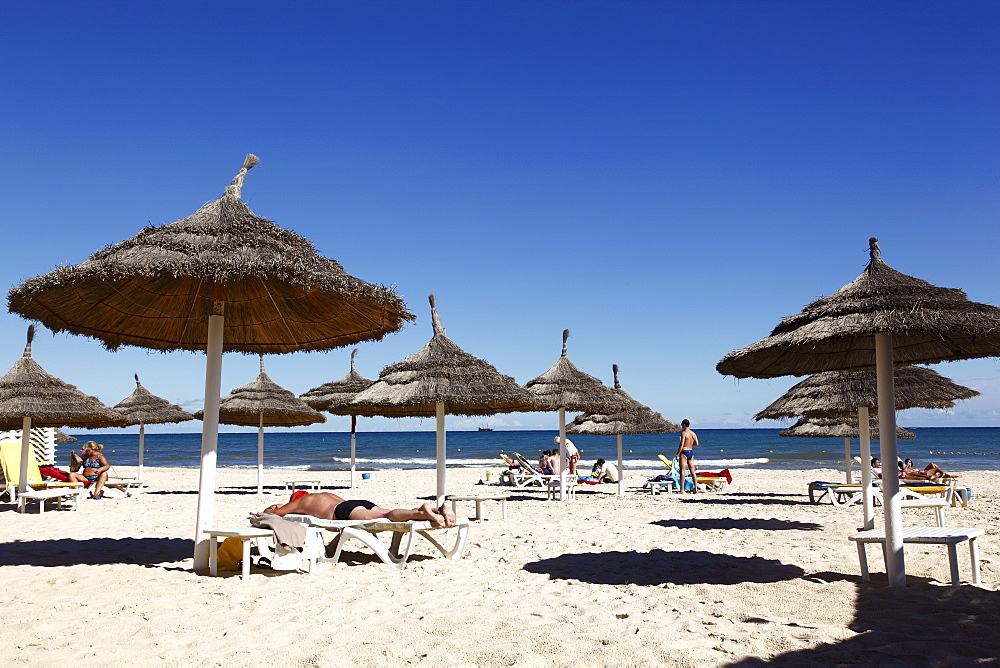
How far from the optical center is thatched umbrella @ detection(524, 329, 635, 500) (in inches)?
493

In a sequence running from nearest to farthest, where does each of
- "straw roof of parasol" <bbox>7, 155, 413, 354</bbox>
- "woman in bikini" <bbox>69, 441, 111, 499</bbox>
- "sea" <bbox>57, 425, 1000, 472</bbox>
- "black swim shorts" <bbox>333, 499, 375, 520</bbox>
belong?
"straw roof of parasol" <bbox>7, 155, 413, 354</bbox>
"black swim shorts" <bbox>333, 499, 375, 520</bbox>
"woman in bikini" <bbox>69, 441, 111, 499</bbox>
"sea" <bbox>57, 425, 1000, 472</bbox>

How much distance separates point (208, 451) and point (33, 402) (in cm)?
736

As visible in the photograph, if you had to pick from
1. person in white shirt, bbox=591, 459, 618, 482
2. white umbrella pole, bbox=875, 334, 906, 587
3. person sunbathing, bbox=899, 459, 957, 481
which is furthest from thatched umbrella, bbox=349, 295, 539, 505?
person in white shirt, bbox=591, 459, 618, 482

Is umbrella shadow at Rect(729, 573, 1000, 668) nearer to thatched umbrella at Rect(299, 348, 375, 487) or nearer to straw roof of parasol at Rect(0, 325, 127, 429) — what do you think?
straw roof of parasol at Rect(0, 325, 127, 429)

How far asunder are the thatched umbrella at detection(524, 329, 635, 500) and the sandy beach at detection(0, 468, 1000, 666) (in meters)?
4.94

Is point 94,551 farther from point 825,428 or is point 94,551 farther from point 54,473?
point 825,428

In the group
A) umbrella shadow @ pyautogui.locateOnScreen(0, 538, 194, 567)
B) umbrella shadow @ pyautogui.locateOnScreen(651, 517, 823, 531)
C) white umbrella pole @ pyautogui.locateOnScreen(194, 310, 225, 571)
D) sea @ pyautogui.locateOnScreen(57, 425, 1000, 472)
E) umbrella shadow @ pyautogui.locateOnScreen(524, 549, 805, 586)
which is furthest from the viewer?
sea @ pyautogui.locateOnScreen(57, 425, 1000, 472)

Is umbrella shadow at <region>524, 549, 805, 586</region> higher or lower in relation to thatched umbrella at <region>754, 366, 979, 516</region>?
lower

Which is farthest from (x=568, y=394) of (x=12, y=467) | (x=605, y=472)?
(x=12, y=467)

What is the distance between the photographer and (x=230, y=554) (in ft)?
18.4

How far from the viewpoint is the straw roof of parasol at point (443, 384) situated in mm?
9906

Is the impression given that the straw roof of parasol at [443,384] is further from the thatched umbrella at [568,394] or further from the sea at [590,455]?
the sea at [590,455]

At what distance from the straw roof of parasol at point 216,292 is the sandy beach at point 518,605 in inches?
74.3

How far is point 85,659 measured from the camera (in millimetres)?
3268
